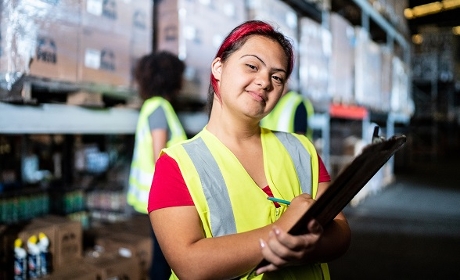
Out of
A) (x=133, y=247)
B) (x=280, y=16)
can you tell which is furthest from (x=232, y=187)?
(x=280, y=16)

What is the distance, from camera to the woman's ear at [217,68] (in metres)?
1.37

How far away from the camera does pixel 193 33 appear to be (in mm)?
3145

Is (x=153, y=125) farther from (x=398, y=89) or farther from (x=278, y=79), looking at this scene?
(x=398, y=89)

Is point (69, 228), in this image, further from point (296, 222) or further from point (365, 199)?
point (365, 199)

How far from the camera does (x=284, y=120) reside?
321 centimetres

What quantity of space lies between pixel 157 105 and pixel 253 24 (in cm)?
147

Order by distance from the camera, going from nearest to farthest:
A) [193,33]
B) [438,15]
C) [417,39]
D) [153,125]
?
[153,125]
[193,33]
[417,39]
[438,15]

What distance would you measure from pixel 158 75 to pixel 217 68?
1.39 meters

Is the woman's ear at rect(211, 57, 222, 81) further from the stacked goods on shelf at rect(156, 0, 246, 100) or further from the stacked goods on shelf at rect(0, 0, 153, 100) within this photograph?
the stacked goods on shelf at rect(156, 0, 246, 100)

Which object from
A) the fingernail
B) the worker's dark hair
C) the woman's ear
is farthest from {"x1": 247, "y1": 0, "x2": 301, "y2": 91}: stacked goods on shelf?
the fingernail

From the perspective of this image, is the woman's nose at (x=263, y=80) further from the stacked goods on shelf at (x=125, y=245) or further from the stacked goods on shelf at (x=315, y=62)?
the stacked goods on shelf at (x=315, y=62)

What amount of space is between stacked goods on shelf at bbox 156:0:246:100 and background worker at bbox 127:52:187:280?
268 millimetres

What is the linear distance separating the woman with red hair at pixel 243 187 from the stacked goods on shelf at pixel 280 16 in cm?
227

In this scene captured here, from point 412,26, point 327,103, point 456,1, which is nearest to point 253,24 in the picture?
point 327,103
